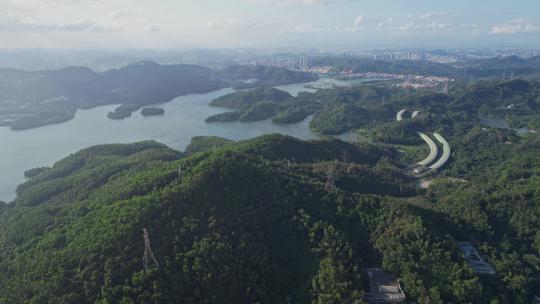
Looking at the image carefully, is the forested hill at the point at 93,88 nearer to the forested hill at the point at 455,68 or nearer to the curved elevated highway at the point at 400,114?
the forested hill at the point at 455,68

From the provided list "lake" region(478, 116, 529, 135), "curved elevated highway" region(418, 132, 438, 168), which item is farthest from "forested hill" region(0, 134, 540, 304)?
"lake" region(478, 116, 529, 135)

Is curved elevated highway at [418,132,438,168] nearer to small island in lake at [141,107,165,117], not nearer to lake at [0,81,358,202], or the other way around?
lake at [0,81,358,202]

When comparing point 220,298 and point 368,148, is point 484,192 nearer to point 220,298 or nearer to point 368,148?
point 368,148

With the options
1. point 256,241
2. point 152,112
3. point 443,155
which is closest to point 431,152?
point 443,155

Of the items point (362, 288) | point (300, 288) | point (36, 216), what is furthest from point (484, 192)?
point (36, 216)

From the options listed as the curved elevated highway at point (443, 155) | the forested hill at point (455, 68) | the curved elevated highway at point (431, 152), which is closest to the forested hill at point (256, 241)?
the curved elevated highway at point (443, 155)

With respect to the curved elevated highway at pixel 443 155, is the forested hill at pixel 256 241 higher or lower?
higher
